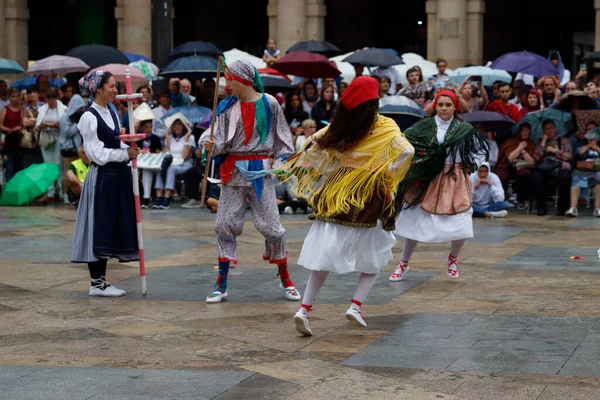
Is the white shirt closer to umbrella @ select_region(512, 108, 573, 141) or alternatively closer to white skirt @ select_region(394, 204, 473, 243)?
white skirt @ select_region(394, 204, 473, 243)

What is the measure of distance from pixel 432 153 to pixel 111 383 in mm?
4769

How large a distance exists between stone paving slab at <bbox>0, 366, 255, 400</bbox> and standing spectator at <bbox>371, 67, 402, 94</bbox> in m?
14.1

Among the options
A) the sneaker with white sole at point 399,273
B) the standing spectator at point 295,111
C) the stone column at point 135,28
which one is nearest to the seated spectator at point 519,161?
the standing spectator at point 295,111

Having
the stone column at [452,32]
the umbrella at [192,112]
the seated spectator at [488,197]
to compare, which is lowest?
the seated spectator at [488,197]

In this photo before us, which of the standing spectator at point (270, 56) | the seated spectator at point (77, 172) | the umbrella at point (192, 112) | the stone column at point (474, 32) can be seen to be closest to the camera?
the seated spectator at point (77, 172)

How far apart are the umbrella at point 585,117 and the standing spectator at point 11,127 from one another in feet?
30.0

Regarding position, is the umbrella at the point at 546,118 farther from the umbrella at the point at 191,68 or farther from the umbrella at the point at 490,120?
the umbrella at the point at 191,68

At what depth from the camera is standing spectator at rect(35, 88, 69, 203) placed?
1888 centimetres

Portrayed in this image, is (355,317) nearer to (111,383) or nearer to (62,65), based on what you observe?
(111,383)

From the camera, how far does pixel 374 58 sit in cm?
2019

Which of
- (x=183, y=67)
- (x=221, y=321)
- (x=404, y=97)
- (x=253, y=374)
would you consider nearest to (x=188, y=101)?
(x=183, y=67)

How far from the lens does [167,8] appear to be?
17.9m

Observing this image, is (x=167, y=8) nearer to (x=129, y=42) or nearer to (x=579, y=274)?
(x=579, y=274)

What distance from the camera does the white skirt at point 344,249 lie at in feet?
25.7
